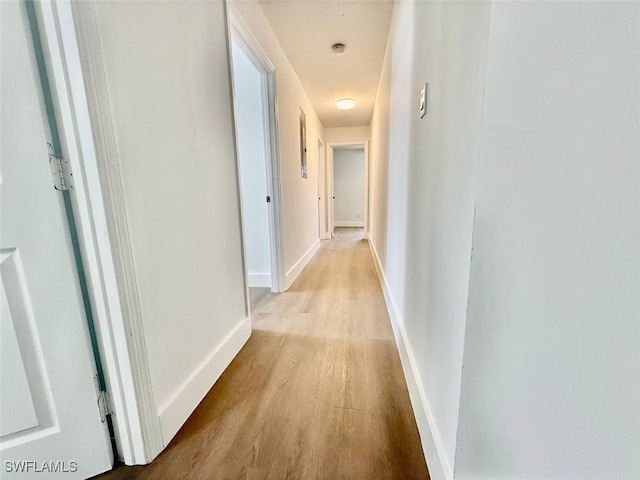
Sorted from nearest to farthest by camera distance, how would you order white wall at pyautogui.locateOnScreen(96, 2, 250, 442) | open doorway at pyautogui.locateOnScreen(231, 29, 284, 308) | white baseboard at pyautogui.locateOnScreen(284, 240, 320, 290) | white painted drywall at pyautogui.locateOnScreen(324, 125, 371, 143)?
white wall at pyautogui.locateOnScreen(96, 2, 250, 442), open doorway at pyautogui.locateOnScreen(231, 29, 284, 308), white baseboard at pyautogui.locateOnScreen(284, 240, 320, 290), white painted drywall at pyautogui.locateOnScreen(324, 125, 371, 143)

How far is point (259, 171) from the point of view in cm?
267

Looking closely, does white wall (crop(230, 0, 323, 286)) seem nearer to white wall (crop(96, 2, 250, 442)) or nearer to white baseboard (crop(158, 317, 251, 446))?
white wall (crop(96, 2, 250, 442))

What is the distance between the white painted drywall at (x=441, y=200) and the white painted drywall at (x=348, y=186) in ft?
21.5

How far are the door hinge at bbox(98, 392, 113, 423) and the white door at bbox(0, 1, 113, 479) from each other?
1cm

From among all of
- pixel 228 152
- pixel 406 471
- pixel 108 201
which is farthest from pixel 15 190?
pixel 406 471

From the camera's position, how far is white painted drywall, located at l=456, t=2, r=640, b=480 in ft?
1.66

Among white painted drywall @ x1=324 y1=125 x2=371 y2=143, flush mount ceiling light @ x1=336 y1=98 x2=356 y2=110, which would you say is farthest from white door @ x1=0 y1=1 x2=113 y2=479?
white painted drywall @ x1=324 y1=125 x2=371 y2=143

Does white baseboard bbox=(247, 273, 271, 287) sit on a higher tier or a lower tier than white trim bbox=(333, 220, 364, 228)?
higher

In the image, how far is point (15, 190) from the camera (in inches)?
28.1

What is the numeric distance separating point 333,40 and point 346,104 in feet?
5.55

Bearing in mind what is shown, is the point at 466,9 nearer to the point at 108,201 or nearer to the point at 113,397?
the point at 108,201

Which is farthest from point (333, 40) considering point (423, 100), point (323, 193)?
point (323, 193)

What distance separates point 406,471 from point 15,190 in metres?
1.42

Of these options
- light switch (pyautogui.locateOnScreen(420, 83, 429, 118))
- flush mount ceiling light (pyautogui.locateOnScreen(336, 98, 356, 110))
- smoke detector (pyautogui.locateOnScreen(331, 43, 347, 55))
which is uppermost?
smoke detector (pyautogui.locateOnScreen(331, 43, 347, 55))
